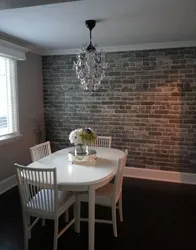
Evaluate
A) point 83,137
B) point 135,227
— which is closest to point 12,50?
point 83,137

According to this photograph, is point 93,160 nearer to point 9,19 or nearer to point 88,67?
point 88,67

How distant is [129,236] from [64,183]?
40.5 inches

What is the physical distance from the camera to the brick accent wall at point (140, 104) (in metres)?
4.12

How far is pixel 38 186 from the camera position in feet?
7.56

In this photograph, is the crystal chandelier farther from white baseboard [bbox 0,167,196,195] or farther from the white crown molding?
white baseboard [bbox 0,167,196,195]

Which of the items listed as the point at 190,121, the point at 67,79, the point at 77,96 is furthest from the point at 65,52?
the point at 190,121

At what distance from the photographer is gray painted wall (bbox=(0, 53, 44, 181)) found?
4.01m

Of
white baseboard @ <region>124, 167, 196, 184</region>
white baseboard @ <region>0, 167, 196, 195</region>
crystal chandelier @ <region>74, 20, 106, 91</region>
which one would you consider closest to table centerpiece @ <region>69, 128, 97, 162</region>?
crystal chandelier @ <region>74, 20, 106, 91</region>

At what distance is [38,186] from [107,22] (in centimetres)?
199

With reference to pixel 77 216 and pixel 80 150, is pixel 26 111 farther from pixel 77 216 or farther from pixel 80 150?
pixel 77 216

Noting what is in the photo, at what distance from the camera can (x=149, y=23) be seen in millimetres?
3002

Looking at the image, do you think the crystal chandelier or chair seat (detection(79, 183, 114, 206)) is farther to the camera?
the crystal chandelier

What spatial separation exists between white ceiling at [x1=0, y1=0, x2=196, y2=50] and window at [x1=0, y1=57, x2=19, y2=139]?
0.55 metres

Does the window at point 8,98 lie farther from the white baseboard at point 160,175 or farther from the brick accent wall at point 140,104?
the white baseboard at point 160,175
